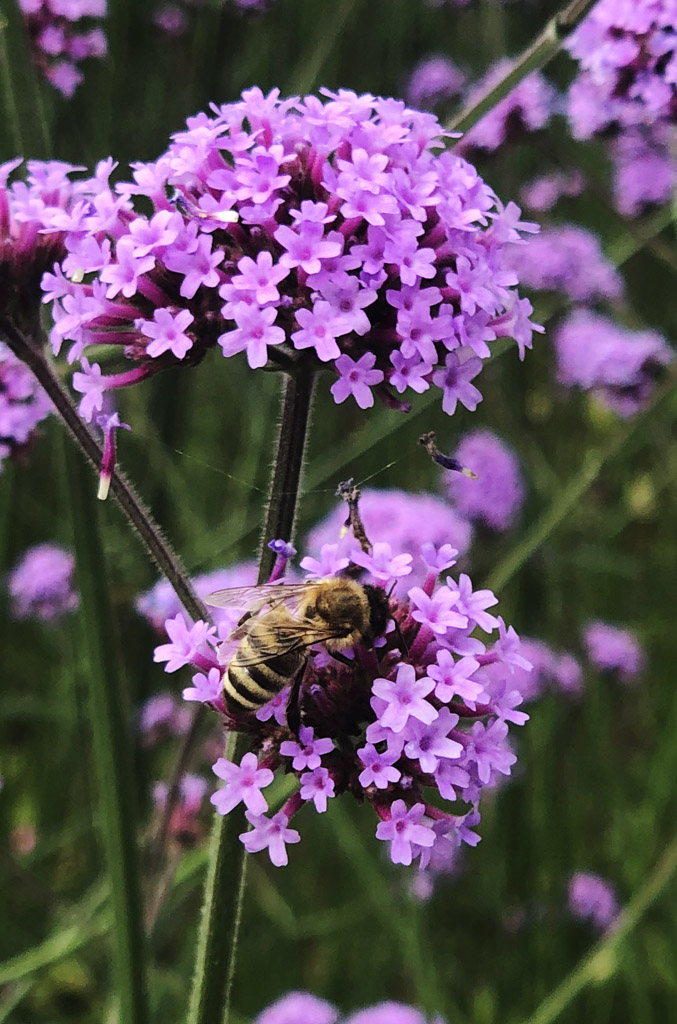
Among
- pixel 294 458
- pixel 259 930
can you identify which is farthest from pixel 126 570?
pixel 294 458

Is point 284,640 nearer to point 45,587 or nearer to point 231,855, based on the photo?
point 231,855

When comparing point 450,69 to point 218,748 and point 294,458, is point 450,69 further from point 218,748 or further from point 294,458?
point 294,458

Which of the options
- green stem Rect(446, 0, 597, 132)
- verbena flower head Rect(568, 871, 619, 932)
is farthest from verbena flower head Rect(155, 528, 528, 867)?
verbena flower head Rect(568, 871, 619, 932)

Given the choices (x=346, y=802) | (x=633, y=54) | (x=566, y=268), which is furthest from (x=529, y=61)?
(x=566, y=268)

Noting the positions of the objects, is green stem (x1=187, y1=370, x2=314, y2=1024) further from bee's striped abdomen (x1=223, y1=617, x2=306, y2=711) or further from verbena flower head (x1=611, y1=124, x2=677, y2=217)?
verbena flower head (x1=611, y1=124, x2=677, y2=217)

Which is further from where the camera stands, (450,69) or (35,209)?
(450,69)

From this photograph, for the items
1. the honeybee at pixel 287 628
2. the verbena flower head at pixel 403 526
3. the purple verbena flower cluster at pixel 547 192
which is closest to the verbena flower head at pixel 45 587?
the verbena flower head at pixel 403 526
